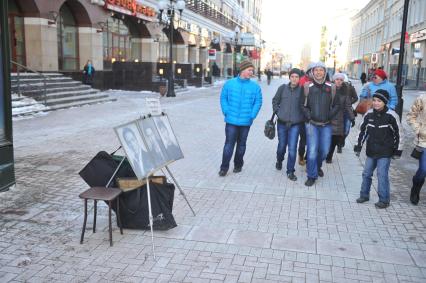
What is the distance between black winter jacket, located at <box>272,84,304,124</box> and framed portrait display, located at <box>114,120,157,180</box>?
10.9ft

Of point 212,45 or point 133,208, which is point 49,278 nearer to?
point 133,208

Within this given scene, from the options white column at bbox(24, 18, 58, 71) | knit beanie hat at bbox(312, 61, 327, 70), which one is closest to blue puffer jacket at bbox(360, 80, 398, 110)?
knit beanie hat at bbox(312, 61, 327, 70)

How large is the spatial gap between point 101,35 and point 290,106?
64.8 ft

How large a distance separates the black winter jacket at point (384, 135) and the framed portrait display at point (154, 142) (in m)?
2.76

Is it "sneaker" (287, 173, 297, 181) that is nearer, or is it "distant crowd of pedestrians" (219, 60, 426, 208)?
"distant crowd of pedestrians" (219, 60, 426, 208)

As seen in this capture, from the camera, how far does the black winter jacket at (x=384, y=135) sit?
6047mm

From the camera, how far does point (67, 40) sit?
23547mm

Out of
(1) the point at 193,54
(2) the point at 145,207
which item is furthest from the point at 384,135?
(1) the point at 193,54

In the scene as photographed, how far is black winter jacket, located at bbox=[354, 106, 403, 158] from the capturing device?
6.05 m

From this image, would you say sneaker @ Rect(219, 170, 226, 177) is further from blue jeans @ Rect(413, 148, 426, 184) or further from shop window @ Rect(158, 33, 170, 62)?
shop window @ Rect(158, 33, 170, 62)

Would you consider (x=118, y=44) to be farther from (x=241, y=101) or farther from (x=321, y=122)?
(x=321, y=122)

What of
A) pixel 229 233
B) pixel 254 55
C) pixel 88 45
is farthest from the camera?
pixel 254 55

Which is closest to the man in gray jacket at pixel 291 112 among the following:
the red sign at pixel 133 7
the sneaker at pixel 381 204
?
the sneaker at pixel 381 204

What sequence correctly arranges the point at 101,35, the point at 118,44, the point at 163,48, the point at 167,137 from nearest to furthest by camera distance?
the point at 167,137, the point at 101,35, the point at 118,44, the point at 163,48
